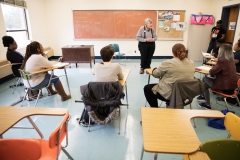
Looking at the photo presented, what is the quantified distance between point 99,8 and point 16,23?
9.23 feet

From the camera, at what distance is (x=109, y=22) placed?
6.41 m

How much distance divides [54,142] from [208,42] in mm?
6720

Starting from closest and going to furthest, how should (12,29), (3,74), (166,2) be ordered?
(3,74)
(12,29)
(166,2)

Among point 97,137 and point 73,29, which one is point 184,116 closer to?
point 97,137

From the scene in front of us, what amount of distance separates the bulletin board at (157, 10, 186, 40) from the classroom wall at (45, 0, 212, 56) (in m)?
0.17

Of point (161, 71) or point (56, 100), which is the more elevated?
point (161, 71)

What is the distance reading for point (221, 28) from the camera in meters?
5.57

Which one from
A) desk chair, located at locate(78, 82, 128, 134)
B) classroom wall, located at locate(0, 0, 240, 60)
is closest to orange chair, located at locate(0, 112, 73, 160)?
desk chair, located at locate(78, 82, 128, 134)

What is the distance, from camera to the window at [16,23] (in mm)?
4703

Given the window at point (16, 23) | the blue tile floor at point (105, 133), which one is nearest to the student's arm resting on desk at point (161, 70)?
the blue tile floor at point (105, 133)

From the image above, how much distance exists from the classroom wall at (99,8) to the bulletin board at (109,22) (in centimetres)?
16

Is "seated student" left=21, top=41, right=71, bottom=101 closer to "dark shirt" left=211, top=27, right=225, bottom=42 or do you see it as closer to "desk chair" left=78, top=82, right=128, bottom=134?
"desk chair" left=78, top=82, right=128, bottom=134

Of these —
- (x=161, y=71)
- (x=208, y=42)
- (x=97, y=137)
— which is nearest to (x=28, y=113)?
(x=97, y=137)

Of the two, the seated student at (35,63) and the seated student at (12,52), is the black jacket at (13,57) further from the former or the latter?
the seated student at (35,63)
